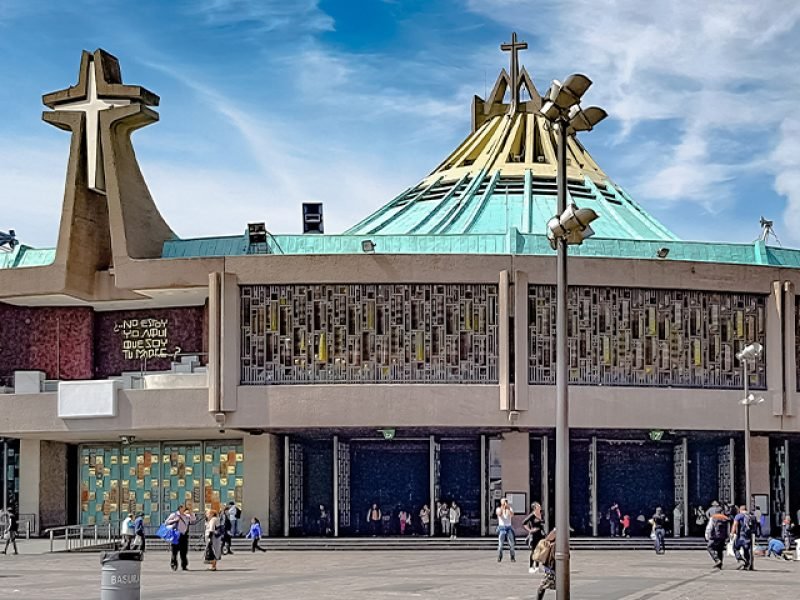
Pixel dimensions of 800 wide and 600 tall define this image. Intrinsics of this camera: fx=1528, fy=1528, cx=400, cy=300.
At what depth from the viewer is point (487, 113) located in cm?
6694

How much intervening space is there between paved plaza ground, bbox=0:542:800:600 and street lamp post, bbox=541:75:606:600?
560 cm

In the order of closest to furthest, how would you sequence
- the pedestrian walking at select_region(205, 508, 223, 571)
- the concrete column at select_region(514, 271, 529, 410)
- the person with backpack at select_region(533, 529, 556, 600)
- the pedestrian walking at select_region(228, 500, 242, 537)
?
the person with backpack at select_region(533, 529, 556, 600) < the pedestrian walking at select_region(205, 508, 223, 571) < the concrete column at select_region(514, 271, 529, 410) < the pedestrian walking at select_region(228, 500, 242, 537)

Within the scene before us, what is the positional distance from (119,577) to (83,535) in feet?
103

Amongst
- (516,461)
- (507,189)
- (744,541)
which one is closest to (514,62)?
(507,189)

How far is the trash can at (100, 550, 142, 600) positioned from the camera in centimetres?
2081

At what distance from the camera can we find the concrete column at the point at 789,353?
50.3 m

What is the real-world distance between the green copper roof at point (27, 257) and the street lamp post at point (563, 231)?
115ft

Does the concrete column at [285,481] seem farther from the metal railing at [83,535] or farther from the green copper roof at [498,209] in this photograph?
the green copper roof at [498,209]

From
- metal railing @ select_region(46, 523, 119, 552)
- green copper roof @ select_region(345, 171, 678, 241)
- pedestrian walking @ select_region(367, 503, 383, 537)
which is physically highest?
green copper roof @ select_region(345, 171, 678, 241)

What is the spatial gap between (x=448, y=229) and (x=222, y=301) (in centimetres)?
1133

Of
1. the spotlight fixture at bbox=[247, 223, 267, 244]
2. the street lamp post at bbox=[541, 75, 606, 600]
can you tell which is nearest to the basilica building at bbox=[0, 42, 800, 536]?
the spotlight fixture at bbox=[247, 223, 267, 244]

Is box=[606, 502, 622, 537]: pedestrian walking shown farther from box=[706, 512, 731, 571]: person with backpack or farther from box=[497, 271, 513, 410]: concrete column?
box=[706, 512, 731, 571]: person with backpack

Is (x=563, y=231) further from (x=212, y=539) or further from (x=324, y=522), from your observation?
(x=324, y=522)

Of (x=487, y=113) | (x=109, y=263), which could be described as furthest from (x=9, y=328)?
(x=487, y=113)
